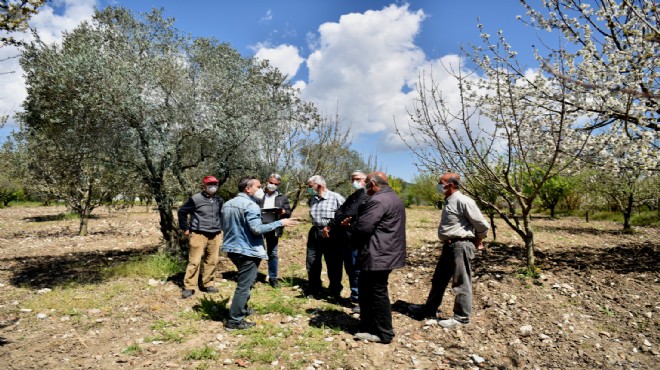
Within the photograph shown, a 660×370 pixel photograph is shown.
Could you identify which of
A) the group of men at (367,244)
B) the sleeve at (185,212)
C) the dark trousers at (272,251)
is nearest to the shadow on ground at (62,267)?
the sleeve at (185,212)

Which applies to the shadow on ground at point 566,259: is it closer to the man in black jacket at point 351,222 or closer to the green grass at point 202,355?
the man in black jacket at point 351,222

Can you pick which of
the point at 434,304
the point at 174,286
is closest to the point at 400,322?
the point at 434,304

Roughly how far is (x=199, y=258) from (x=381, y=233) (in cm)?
411

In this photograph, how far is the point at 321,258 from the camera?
7270 millimetres

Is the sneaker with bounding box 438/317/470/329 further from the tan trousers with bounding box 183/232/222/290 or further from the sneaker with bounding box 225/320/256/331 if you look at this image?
the tan trousers with bounding box 183/232/222/290

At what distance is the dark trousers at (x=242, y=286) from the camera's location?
576cm

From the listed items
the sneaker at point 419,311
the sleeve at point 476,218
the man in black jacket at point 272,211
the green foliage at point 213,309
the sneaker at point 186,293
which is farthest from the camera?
the man in black jacket at point 272,211

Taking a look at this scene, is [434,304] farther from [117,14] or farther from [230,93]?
[117,14]

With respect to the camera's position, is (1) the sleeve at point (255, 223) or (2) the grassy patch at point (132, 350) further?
(1) the sleeve at point (255, 223)

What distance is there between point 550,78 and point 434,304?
19.4 ft

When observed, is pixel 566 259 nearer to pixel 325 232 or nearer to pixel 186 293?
pixel 325 232

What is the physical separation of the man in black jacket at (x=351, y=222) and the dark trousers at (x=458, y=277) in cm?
136

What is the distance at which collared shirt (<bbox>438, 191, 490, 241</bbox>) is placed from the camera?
561 cm

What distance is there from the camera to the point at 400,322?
6164 mm
